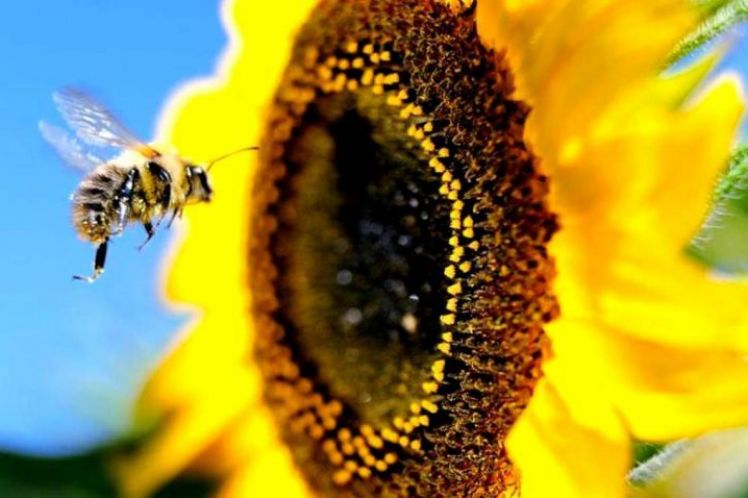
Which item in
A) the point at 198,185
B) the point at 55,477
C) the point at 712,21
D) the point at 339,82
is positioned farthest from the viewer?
the point at 55,477

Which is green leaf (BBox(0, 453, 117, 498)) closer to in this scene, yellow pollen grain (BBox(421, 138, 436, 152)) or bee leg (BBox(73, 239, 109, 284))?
bee leg (BBox(73, 239, 109, 284))

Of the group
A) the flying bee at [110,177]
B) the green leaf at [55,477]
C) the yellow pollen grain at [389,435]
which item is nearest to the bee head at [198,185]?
the flying bee at [110,177]

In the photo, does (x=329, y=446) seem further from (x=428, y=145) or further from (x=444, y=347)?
(x=428, y=145)

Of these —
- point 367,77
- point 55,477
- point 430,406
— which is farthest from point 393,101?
point 55,477

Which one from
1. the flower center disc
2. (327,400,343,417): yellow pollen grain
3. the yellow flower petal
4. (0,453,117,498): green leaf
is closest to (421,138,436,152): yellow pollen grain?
the flower center disc

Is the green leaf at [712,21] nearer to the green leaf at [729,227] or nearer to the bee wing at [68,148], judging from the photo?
the green leaf at [729,227]
